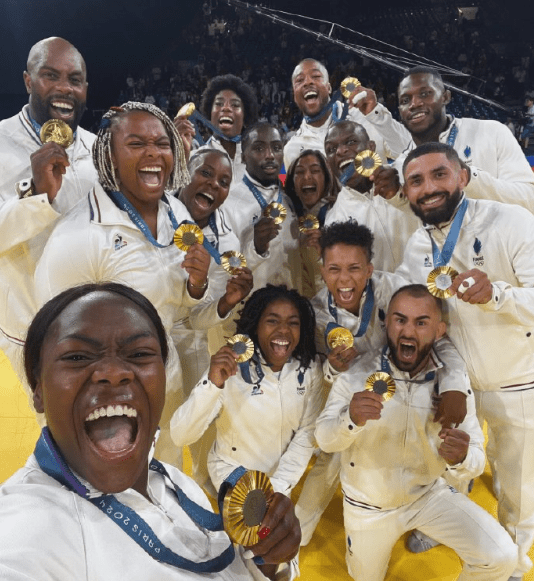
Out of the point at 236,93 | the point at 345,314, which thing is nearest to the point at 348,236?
the point at 345,314

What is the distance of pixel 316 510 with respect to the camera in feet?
10.9

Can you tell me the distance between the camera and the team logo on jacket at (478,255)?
287 cm

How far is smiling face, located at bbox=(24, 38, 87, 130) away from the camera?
10.4 feet

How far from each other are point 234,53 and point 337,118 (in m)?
14.5

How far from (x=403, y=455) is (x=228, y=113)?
3.19 meters

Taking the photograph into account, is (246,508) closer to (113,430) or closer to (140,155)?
(113,430)

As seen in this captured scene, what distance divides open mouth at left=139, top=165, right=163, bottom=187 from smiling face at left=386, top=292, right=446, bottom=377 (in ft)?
4.12

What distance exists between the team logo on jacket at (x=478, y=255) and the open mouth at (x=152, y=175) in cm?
158

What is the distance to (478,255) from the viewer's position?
113 inches

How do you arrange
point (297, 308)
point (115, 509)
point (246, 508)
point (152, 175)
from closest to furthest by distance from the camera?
point (115, 509), point (246, 508), point (152, 175), point (297, 308)

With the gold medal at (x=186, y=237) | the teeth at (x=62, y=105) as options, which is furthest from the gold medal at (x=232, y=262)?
the teeth at (x=62, y=105)

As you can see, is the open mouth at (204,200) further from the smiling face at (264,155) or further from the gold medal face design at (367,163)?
the gold medal face design at (367,163)

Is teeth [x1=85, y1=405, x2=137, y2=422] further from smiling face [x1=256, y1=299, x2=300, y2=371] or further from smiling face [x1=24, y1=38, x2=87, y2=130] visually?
smiling face [x1=24, y1=38, x2=87, y2=130]

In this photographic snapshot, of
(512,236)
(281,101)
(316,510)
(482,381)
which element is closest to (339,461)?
(316,510)
